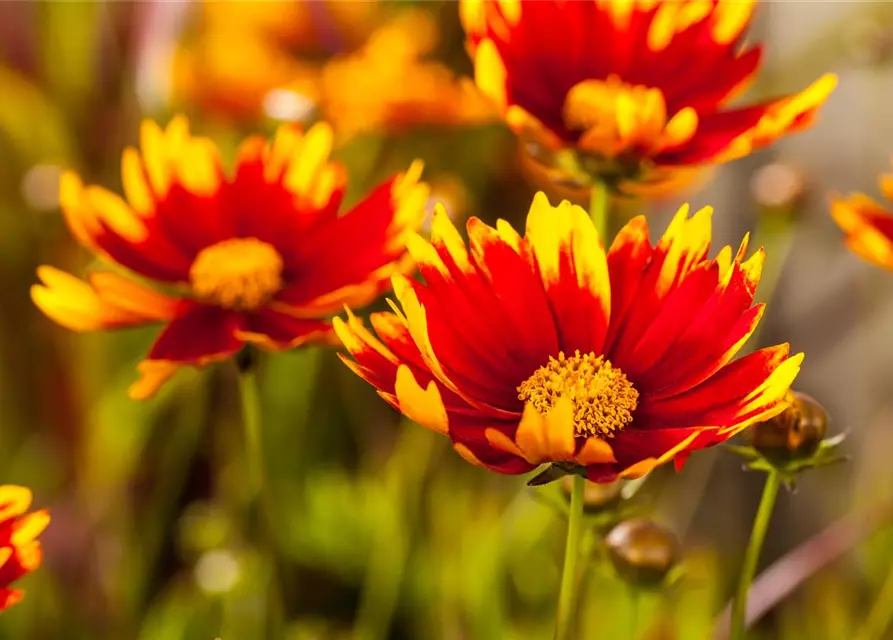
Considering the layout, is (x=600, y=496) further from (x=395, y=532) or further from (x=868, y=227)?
(x=395, y=532)

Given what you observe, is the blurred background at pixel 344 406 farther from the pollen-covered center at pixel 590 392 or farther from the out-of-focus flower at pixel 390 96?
the pollen-covered center at pixel 590 392

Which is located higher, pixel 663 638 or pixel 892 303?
pixel 892 303

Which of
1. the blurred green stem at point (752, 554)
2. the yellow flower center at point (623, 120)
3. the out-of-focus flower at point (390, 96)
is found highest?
the out-of-focus flower at point (390, 96)

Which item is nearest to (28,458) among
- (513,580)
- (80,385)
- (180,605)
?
(80,385)

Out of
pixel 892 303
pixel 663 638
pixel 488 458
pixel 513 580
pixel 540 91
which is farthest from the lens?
pixel 892 303

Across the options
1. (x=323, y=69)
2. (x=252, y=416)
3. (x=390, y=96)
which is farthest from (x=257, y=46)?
(x=252, y=416)

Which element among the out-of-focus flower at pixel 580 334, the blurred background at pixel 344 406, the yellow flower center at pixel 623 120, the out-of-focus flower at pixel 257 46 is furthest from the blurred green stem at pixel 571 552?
the out-of-focus flower at pixel 257 46

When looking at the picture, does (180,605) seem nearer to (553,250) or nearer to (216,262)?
(216,262)
